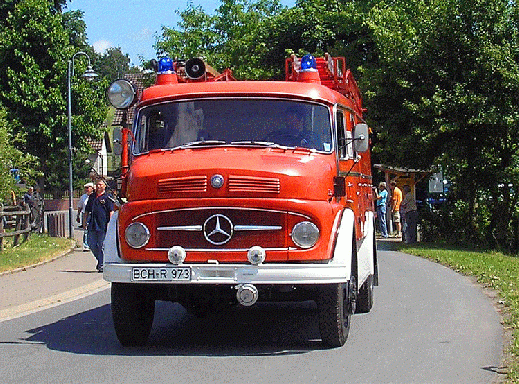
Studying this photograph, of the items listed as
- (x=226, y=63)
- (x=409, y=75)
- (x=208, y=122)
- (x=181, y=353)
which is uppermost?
(x=226, y=63)

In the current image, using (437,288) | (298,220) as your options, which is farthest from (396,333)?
(437,288)

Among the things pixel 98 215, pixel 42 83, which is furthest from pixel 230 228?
pixel 42 83

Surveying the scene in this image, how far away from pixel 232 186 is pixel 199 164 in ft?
1.41

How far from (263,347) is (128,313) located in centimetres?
135

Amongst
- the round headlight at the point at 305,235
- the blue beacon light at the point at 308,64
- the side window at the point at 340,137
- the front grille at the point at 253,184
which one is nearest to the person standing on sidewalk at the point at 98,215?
the blue beacon light at the point at 308,64

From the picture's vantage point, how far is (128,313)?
9.91 metres

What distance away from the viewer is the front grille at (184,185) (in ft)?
31.3

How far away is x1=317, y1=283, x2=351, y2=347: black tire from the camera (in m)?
9.60

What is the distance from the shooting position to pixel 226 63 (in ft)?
202

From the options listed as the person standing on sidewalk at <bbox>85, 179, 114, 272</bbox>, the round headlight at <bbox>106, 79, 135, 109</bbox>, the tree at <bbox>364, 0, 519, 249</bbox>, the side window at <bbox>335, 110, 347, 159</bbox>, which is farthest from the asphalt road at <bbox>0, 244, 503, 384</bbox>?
the tree at <bbox>364, 0, 519, 249</bbox>

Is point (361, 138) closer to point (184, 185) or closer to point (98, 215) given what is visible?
point (184, 185)

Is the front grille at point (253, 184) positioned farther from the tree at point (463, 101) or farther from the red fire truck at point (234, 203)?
the tree at point (463, 101)

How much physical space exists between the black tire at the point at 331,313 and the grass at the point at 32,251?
34.6ft

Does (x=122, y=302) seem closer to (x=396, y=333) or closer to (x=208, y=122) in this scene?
(x=208, y=122)
